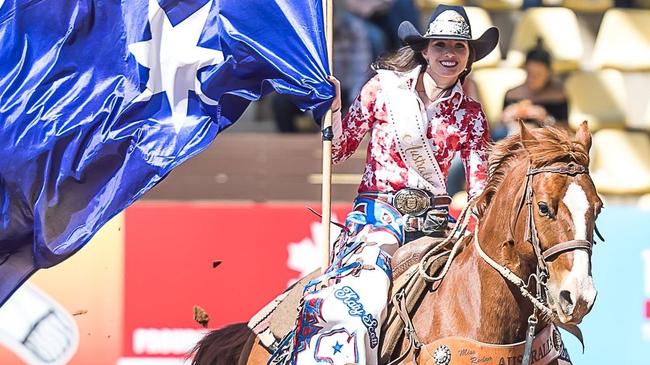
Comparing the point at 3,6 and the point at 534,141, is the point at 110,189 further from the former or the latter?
the point at 534,141

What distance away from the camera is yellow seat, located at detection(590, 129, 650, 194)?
10273mm

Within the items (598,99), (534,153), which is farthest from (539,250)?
(598,99)

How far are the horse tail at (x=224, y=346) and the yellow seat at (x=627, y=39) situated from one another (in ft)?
16.9

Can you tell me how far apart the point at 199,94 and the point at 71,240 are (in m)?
0.82

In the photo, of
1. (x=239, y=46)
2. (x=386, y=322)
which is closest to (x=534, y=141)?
(x=386, y=322)

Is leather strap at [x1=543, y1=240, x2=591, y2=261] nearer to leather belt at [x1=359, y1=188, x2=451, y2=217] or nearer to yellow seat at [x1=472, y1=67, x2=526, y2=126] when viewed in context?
leather belt at [x1=359, y1=188, x2=451, y2=217]

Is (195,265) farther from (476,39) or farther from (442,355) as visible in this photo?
(442,355)

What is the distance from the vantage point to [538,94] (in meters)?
9.70

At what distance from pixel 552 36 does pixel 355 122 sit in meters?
5.06

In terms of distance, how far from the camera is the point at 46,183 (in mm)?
5965

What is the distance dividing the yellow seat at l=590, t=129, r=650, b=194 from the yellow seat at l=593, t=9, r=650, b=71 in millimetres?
529

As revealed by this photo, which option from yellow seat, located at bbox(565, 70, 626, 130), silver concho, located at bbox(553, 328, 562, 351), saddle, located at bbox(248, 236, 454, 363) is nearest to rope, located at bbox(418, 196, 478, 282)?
saddle, located at bbox(248, 236, 454, 363)

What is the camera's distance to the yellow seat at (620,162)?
10.3 m

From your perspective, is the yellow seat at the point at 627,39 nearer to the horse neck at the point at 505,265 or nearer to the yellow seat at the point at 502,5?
the yellow seat at the point at 502,5
